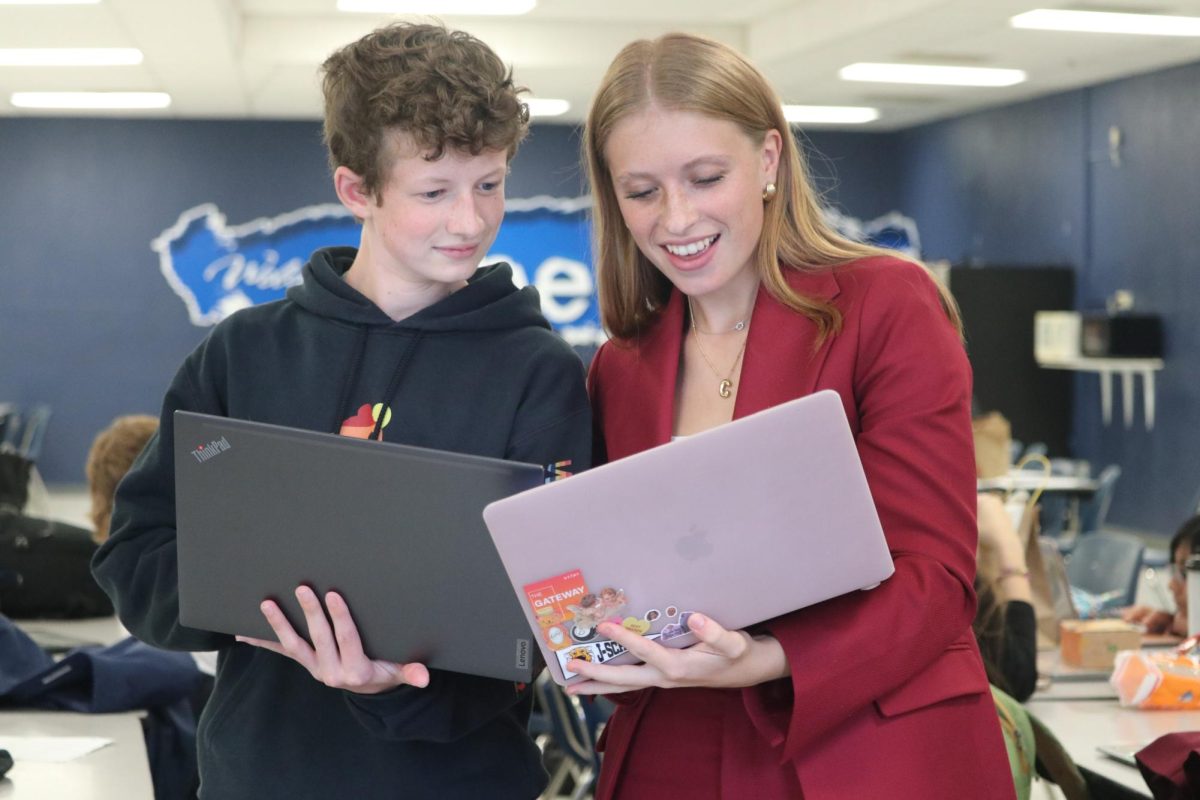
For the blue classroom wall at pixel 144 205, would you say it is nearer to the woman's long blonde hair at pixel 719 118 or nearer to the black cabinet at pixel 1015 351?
the black cabinet at pixel 1015 351

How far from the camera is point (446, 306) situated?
164cm

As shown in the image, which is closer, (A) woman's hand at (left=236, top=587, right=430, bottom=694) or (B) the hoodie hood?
(A) woman's hand at (left=236, top=587, right=430, bottom=694)

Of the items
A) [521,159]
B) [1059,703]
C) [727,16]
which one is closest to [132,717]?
[1059,703]

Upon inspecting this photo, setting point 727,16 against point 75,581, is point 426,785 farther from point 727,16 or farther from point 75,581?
point 727,16

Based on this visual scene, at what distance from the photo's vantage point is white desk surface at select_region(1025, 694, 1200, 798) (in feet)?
8.58

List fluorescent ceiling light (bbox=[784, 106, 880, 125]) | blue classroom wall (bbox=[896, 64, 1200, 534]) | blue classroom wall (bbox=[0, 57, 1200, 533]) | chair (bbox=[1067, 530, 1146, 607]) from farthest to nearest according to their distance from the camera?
blue classroom wall (bbox=[0, 57, 1200, 533]) < fluorescent ceiling light (bbox=[784, 106, 880, 125]) < blue classroom wall (bbox=[896, 64, 1200, 534]) < chair (bbox=[1067, 530, 1146, 607])

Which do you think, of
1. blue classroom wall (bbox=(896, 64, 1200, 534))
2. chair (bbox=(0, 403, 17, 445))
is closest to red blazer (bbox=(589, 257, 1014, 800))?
blue classroom wall (bbox=(896, 64, 1200, 534))

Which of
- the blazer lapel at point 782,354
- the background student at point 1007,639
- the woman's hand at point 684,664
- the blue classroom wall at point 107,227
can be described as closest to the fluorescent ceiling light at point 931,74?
the blue classroom wall at point 107,227

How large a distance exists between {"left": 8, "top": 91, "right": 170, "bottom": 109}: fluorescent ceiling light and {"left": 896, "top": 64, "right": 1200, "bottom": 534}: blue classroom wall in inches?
279

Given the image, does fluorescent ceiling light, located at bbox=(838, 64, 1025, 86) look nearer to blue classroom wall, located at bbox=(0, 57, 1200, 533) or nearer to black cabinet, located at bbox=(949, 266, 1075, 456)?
blue classroom wall, located at bbox=(0, 57, 1200, 533)

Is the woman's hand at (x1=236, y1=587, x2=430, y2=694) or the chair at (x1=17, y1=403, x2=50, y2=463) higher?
the woman's hand at (x1=236, y1=587, x2=430, y2=694)

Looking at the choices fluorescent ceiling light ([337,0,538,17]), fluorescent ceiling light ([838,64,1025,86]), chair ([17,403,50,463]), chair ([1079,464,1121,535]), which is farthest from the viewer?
chair ([17,403,50,463])

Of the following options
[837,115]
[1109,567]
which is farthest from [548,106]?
[1109,567]

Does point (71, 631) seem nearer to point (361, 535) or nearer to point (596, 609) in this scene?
point (361, 535)
